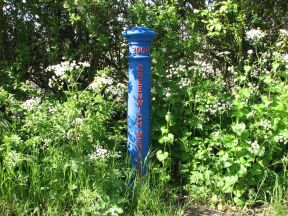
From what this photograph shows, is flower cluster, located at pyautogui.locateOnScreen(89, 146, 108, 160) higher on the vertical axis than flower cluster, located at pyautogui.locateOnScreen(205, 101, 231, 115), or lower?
lower

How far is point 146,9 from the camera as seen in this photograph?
4.06 m

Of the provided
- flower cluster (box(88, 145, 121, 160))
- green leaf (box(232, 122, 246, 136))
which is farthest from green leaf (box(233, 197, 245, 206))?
flower cluster (box(88, 145, 121, 160))

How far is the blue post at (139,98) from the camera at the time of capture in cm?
339

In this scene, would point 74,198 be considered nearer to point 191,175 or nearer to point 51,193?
point 51,193

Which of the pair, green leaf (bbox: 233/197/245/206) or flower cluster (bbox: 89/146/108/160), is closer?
flower cluster (bbox: 89/146/108/160)

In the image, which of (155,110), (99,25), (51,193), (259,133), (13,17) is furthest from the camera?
(13,17)

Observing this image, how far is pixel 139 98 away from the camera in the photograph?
11.3 feet

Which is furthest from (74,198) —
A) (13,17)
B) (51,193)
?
(13,17)

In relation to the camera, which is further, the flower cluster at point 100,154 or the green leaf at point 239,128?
the green leaf at point 239,128

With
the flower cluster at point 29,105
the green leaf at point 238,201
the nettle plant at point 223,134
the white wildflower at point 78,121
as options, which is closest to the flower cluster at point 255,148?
the nettle plant at point 223,134

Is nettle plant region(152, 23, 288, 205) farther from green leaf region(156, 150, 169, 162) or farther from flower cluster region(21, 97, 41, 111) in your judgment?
flower cluster region(21, 97, 41, 111)

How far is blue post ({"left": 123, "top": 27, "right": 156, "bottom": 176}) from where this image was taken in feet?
11.1

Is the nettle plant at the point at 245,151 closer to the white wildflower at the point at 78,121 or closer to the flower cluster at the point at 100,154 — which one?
the flower cluster at the point at 100,154

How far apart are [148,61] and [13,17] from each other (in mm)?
1914
